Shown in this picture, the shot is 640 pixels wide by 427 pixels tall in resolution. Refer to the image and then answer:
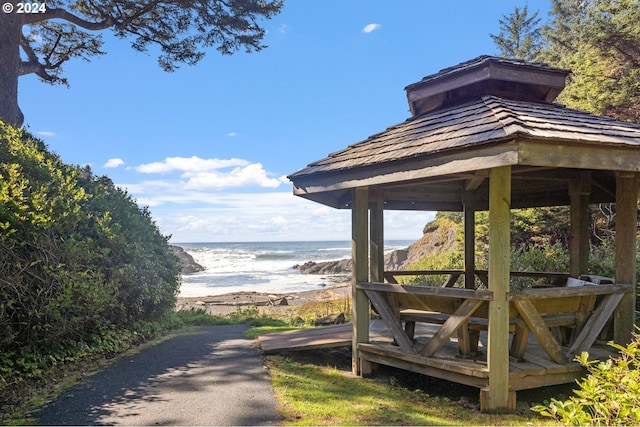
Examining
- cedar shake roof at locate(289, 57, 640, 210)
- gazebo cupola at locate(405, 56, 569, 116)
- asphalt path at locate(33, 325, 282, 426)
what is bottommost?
asphalt path at locate(33, 325, 282, 426)

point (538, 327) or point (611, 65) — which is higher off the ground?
point (611, 65)

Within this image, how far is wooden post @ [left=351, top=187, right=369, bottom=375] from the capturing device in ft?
18.5

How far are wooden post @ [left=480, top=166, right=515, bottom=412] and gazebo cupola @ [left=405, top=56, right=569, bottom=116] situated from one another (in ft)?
7.03

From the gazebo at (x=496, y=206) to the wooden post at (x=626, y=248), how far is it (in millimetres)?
12

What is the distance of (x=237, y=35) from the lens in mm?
11867

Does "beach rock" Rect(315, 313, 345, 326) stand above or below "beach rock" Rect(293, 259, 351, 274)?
above

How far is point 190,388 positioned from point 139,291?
3507 mm

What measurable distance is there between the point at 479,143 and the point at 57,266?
17.0 ft

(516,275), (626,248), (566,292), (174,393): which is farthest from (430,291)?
(516,275)

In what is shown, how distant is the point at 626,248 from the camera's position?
16.6 ft

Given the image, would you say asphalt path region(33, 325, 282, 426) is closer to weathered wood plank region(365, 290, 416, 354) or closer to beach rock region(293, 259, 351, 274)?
weathered wood plank region(365, 290, 416, 354)

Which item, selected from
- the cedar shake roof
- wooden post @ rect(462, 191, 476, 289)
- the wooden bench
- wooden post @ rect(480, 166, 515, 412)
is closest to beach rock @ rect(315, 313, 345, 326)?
wooden post @ rect(462, 191, 476, 289)

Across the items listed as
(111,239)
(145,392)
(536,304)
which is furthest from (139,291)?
(536,304)

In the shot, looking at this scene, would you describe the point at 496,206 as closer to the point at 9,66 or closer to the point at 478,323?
the point at 478,323
